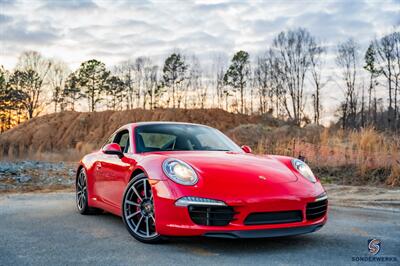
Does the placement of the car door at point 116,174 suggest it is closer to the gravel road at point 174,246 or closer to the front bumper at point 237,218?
the gravel road at point 174,246

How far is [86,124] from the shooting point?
61875 millimetres

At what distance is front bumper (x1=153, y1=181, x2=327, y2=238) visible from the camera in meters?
4.14

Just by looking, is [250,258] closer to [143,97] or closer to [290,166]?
[290,166]

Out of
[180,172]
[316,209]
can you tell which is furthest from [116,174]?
[316,209]

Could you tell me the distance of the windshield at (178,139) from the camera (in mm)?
5680

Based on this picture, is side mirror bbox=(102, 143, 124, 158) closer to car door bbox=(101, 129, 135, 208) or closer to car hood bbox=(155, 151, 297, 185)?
car door bbox=(101, 129, 135, 208)

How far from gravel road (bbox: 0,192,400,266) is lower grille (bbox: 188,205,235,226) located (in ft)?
0.97

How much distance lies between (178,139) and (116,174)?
0.88 metres

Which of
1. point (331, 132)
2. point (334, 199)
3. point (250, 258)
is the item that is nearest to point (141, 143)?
point (250, 258)

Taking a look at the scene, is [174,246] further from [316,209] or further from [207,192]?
[316,209]

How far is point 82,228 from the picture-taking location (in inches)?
226

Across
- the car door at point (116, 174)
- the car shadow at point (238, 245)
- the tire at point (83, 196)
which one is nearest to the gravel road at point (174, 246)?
the car shadow at point (238, 245)

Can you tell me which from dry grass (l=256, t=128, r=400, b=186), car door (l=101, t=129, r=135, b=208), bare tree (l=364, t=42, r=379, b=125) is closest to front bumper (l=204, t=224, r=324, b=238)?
car door (l=101, t=129, r=135, b=208)

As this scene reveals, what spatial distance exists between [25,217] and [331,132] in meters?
11.6
